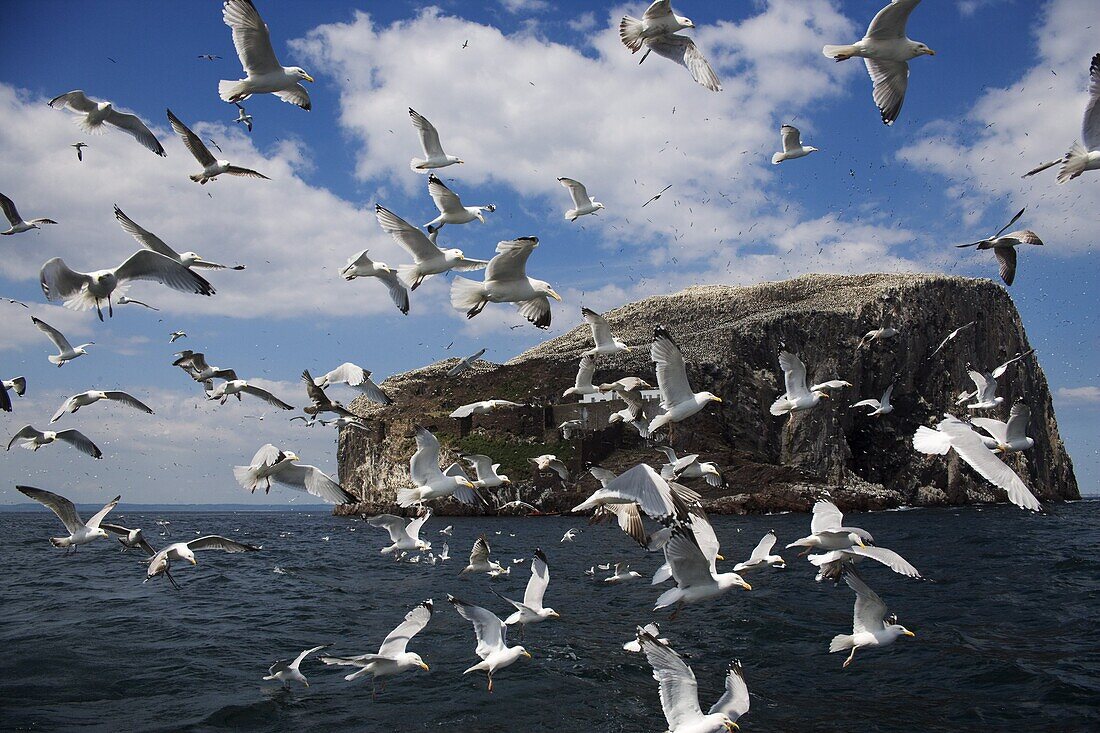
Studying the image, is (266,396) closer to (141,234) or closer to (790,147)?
→ (141,234)

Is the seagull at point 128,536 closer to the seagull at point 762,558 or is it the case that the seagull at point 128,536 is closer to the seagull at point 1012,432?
the seagull at point 762,558

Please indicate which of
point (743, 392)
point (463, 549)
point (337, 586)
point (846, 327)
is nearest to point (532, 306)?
point (337, 586)

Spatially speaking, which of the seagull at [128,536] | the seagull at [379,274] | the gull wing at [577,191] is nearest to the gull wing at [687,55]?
the gull wing at [577,191]

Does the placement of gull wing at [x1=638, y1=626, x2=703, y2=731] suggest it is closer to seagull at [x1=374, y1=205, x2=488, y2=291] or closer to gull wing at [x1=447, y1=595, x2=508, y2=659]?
gull wing at [x1=447, y1=595, x2=508, y2=659]

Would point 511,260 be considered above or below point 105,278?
above

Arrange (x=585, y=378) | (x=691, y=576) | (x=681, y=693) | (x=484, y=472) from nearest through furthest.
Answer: (x=681, y=693)
(x=691, y=576)
(x=484, y=472)
(x=585, y=378)

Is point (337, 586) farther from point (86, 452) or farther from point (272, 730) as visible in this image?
point (272, 730)

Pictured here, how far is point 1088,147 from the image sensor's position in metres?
9.69

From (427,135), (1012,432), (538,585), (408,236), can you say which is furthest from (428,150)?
(1012,432)

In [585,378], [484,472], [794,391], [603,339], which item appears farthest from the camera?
[585,378]

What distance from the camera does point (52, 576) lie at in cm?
2052

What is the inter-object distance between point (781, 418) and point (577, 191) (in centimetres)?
4460

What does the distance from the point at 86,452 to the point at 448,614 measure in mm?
6823

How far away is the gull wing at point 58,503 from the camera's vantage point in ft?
37.1
